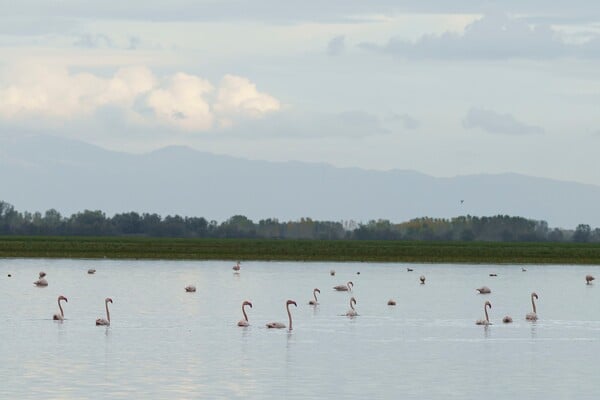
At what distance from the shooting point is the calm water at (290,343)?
93.6 feet

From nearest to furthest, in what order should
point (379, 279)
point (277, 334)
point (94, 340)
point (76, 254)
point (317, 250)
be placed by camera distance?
1. point (94, 340)
2. point (277, 334)
3. point (379, 279)
4. point (76, 254)
5. point (317, 250)

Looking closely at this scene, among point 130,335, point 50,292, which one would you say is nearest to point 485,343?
point 130,335

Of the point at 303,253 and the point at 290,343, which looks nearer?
the point at 290,343

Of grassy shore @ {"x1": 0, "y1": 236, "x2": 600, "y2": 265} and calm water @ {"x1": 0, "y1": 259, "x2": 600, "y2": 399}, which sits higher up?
grassy shore @ {"x1": 0, "y1": 236, "x2": 600, "y2": 265}

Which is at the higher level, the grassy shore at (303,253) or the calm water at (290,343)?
the grassy shore at (303,253)

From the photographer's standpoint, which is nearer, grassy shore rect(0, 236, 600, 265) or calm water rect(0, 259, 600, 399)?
calm water rect(0, 259, 600, 399)

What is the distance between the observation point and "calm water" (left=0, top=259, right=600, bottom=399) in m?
28.5

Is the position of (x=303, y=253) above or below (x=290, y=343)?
above

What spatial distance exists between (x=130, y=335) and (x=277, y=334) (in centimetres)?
442

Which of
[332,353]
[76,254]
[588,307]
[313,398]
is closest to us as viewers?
[313,398]

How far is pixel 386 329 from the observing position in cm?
4344

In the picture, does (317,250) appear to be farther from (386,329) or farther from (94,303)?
(386,329)

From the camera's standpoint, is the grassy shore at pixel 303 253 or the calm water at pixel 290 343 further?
the grassy shore at pixel 303 253

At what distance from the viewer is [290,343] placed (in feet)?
125
